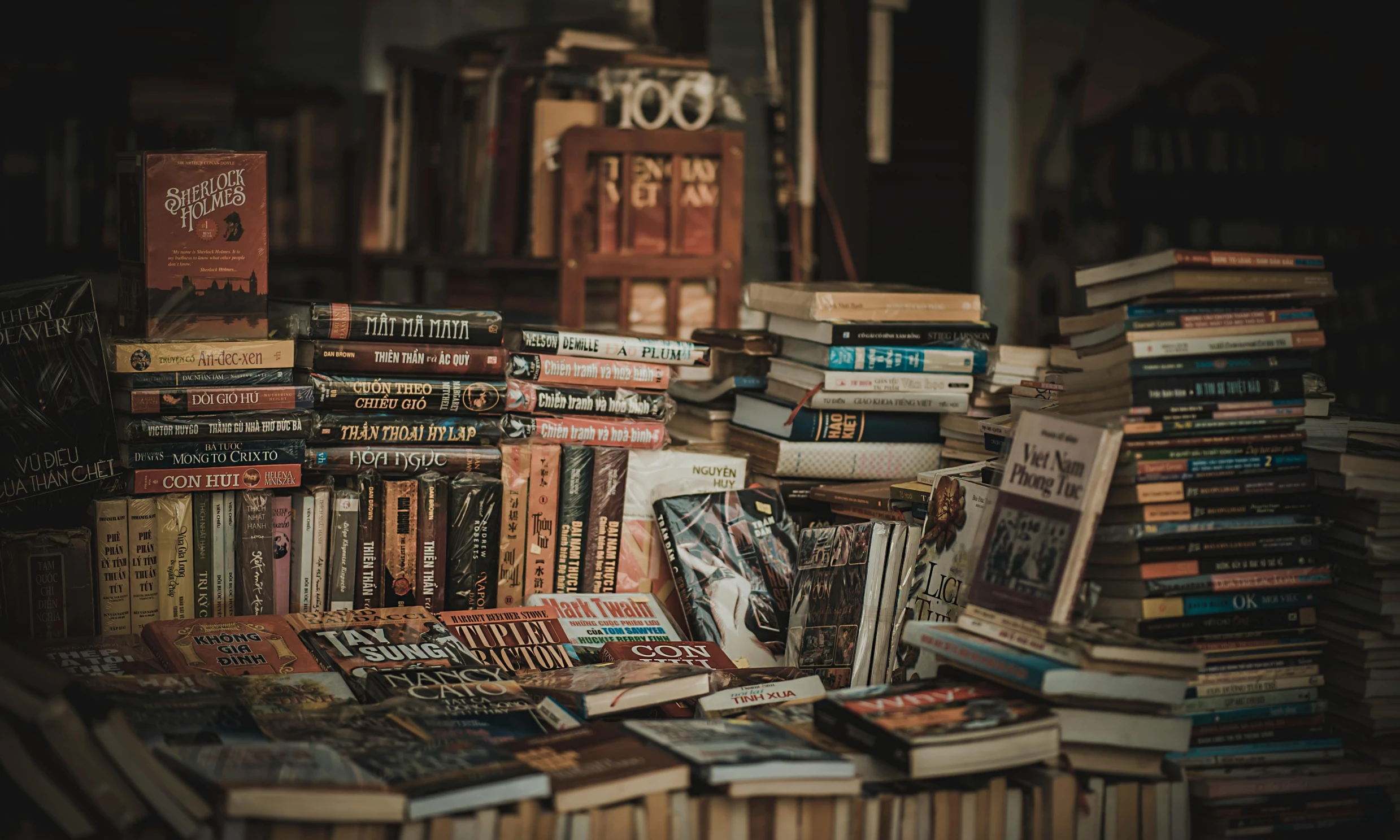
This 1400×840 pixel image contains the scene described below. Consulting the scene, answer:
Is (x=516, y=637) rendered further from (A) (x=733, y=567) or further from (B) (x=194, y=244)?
(B) (x=194, y=244)

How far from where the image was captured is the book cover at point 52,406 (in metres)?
2.25

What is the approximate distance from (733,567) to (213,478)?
1058 millimetres

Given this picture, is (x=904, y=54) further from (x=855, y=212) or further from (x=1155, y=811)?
(x=1155, y=811)

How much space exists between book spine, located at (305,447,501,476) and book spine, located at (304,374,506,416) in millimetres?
79

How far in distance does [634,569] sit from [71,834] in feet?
4.38

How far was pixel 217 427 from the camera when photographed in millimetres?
2385

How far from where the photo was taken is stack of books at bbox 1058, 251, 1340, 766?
213 centimetres

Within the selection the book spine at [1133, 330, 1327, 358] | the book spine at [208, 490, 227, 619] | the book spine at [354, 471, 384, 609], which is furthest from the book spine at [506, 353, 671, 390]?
the book spine at [1133, 330, 1327, 358]

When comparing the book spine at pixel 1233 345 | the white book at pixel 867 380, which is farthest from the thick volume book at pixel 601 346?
the book spine at pixel 1233 345

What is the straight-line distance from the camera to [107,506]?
2.30 metres

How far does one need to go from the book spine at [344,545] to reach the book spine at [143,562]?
12.4 inches

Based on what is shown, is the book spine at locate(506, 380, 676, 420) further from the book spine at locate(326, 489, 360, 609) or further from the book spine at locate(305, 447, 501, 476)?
the book spine at locate(326, 489, 360, 609)

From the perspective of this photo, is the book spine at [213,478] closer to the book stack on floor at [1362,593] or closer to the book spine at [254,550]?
the book spine at [254,550]

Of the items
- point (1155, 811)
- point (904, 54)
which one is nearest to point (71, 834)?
point (1155, 811)
